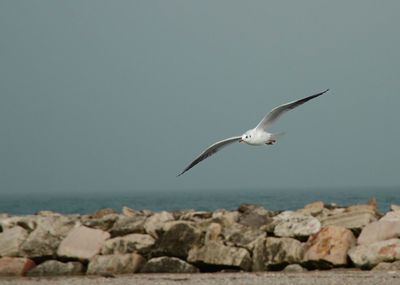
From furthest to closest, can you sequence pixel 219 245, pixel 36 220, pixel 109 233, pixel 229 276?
1. pixel 36 220
2. pixel 109 233
3. pixel 219 245
4. pixel 229 276

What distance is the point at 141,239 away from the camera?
17500 millimetres

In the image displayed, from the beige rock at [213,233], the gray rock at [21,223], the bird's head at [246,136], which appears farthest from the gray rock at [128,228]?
the bird's head at [246,136]

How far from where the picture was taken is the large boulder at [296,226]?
16641mm

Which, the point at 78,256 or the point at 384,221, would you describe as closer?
the point at 384,221

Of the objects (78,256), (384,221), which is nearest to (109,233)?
(78,256)

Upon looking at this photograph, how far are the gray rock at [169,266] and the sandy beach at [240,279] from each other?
0.46 metres

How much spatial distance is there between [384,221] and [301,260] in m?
1.81

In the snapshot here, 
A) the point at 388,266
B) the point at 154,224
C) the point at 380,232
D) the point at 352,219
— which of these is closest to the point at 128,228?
the point at 154,224

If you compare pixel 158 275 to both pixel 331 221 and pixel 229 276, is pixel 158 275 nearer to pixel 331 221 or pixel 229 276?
pixel 229 276

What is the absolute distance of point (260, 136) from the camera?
621 inches

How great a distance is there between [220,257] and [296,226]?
1707 mm

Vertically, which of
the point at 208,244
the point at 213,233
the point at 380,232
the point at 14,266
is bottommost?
the point at 14,266

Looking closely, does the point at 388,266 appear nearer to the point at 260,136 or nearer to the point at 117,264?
the point at 260,136

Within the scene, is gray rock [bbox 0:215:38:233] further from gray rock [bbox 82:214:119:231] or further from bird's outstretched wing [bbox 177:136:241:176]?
bird's outstretched wing [bbox 177:136:241:176]
